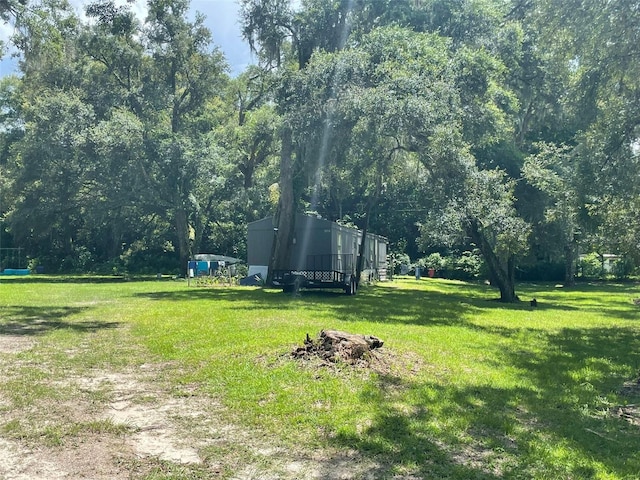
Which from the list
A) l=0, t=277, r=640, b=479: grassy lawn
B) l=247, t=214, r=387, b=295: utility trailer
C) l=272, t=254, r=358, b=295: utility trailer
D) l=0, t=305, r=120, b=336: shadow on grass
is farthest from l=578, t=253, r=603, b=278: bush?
l=0, t=305, r=120, b=336: shadow on grass

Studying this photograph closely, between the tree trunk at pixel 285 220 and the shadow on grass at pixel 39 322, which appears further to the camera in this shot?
the tree trunk at pixel 285 220

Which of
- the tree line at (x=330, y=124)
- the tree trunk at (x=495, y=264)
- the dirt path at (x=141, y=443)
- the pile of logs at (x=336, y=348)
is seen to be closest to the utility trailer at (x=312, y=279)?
the tree line at (x=330, y=124)

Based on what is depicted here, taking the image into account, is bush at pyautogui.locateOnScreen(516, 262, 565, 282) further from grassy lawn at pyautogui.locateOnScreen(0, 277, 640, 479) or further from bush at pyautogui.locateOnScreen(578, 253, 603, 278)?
grassy lawn at pyautogui.locateOnScreen(0, 277, 640, 479)

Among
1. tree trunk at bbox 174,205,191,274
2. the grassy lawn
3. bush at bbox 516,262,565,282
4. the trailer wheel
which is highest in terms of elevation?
tree trunk at bbox 174,205,191,274

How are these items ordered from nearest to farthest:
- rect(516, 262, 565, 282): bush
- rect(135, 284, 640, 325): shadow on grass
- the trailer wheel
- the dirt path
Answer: the dirt path, rect(135, 284, 640, 325): shadow on grass, the trailer wheel, rect(516, 262, 565, 282): bush

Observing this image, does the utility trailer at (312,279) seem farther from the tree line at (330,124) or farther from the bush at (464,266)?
the bush at (464,266)

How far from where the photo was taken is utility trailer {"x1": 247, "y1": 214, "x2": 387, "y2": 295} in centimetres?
2011

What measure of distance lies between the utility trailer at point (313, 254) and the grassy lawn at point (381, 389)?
7.35m

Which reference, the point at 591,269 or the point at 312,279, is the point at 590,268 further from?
the point at 312,279

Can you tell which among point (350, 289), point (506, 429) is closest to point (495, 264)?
point (350, 289)

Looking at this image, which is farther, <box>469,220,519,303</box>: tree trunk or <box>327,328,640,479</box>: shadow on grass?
<box>469,220,519,303</box>: tree trunk

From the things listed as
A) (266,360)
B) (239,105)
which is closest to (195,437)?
(266,360)

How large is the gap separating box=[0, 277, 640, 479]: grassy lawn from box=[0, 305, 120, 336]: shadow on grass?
6 centimetres

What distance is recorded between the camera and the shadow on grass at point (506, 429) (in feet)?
13.2
